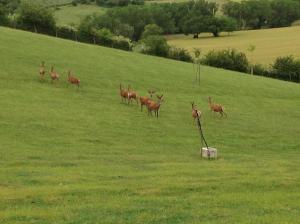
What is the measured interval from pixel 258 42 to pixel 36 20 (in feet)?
189

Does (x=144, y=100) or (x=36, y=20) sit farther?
(x=36, y=20)

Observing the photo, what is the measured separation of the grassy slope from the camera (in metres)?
16.5

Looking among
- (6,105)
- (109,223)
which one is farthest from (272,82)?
(109,223)

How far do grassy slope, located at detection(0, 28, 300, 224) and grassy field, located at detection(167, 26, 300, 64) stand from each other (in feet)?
152

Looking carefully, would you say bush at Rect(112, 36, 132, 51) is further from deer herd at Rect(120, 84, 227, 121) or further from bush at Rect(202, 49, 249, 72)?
deer herd at Rect(120, 84, 227, 121)

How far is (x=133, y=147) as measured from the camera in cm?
2906

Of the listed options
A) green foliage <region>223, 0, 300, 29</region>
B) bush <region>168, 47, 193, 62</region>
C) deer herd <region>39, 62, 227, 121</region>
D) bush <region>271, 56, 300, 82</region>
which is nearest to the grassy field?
bush <region>271, 56, 300, 82</region>

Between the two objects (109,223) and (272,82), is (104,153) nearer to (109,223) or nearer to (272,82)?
(109,223)

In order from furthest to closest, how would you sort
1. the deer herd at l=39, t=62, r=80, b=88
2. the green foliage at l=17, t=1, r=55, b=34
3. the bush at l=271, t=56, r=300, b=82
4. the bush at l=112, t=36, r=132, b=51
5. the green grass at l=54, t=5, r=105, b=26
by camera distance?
1. the green grass at l=54, t=5, r=105, b=26
2. the bush at l=271, t=56, r=300, b=82
3. the bush at l=112, t=36, r=132, b=51
4. the green foliage at l=17, t=1, r=55, b=34
5. the deer herd at l=39, t=62, r=80, b=88

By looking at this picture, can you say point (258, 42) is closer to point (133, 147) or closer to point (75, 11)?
point (75, 11)

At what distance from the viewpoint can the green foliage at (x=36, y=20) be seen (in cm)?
7719

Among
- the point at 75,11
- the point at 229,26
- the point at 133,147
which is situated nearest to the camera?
the point at 133,147

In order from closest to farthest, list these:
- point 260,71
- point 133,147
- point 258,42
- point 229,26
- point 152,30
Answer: point 133,147, point 260,71, point 258,42, point 152,30, point 229,26

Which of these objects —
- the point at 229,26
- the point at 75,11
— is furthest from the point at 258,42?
the point at 75,11
